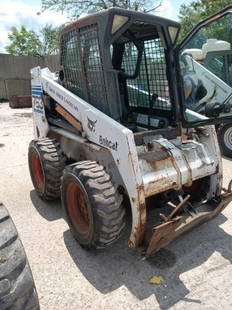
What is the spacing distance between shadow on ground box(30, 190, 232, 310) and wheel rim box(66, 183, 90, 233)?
0.23 m

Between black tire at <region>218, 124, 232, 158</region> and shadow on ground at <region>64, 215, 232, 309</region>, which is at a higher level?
black tire at <region>218, 124, 232, 158</region>

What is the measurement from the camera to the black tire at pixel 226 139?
5824mm

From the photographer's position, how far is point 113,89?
9.50ft

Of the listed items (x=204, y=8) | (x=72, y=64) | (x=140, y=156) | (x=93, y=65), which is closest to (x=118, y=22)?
(x=93, y=65)

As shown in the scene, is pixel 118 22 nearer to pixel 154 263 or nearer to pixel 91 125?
pixel 91 125

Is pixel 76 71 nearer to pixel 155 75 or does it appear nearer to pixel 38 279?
pixel 155 75

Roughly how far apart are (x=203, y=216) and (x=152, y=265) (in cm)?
69

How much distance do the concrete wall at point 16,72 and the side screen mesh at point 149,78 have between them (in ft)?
47.1

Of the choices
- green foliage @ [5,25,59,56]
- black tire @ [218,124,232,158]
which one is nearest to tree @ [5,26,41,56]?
green foliage @ [5,25,59,56]

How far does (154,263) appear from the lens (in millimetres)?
2844

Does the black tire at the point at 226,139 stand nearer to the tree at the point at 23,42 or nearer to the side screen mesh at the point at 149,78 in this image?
the side screen mesh at the point at 149,78

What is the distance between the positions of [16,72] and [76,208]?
1612 centimetres

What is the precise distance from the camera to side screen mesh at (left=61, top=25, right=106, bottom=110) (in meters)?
2.97

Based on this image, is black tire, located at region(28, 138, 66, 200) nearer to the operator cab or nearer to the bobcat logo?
the operator cab
